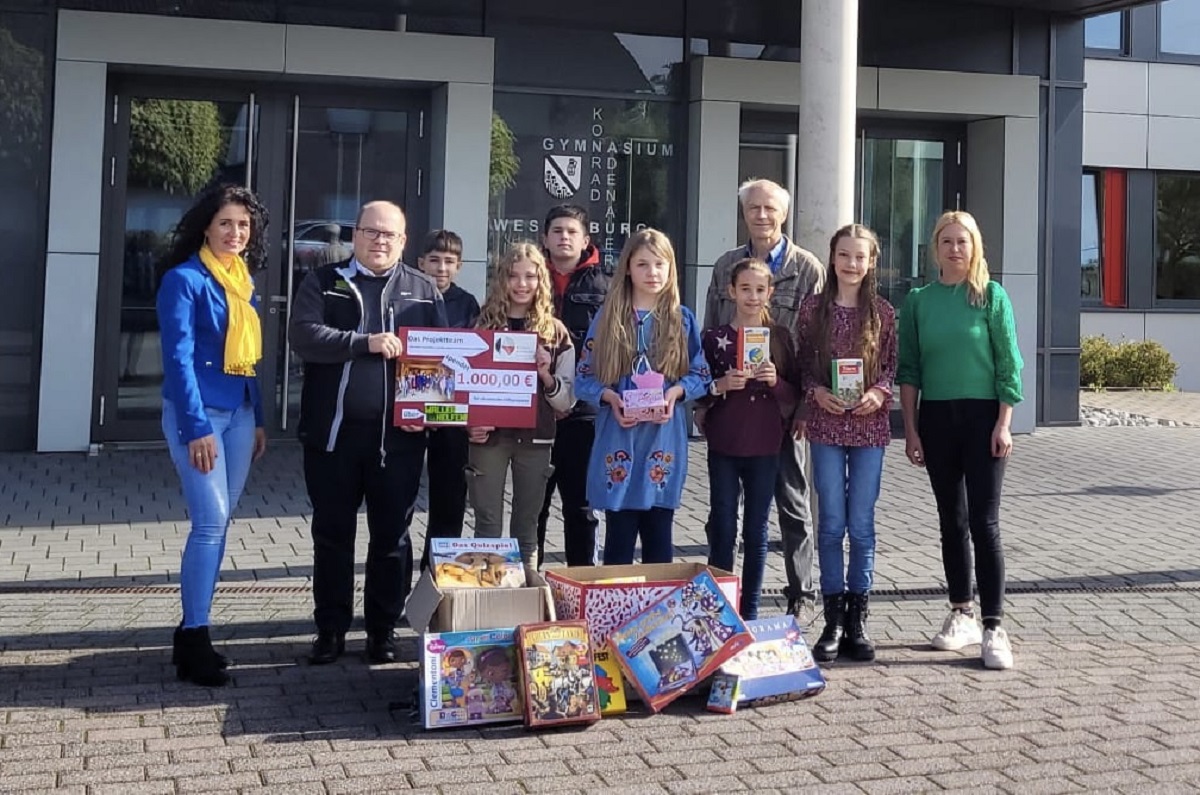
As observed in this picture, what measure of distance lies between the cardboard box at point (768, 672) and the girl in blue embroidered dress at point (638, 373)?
0.77 metres

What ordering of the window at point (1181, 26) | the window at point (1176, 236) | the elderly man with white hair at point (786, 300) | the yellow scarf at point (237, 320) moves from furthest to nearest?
the window at point (1176, 236)
the window at point (1181, 26)
the elderly man with white hair at point (786, 300)
the yellow scarf at point (237, 320)

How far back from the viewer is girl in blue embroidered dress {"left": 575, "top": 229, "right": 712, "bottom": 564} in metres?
6.17

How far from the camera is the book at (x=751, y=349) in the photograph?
20.5ft

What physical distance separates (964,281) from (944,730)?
2103mm

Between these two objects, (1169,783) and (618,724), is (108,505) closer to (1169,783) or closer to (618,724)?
(618,724)

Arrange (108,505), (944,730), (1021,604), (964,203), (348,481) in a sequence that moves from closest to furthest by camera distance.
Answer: (944,730), (348,481), (1021,604), (108,505), (964,203)

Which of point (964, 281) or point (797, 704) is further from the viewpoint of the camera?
point (964, 281)

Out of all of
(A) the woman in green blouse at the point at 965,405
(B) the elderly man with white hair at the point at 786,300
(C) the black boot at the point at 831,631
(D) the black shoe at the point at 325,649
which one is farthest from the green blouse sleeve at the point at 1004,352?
(D) the black shoe at the point at 325,649

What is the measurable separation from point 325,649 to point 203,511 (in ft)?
2.60

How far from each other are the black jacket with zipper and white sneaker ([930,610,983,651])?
2619 mm

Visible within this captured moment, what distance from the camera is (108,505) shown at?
9867 millimetres

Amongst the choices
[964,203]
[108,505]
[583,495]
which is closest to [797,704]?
[583,495]

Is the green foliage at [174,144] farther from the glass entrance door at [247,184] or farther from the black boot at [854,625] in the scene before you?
the black boot at [854,625]

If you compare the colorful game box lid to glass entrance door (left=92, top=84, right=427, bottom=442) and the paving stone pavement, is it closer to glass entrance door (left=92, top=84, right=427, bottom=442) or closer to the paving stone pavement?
the paving stone pavement
